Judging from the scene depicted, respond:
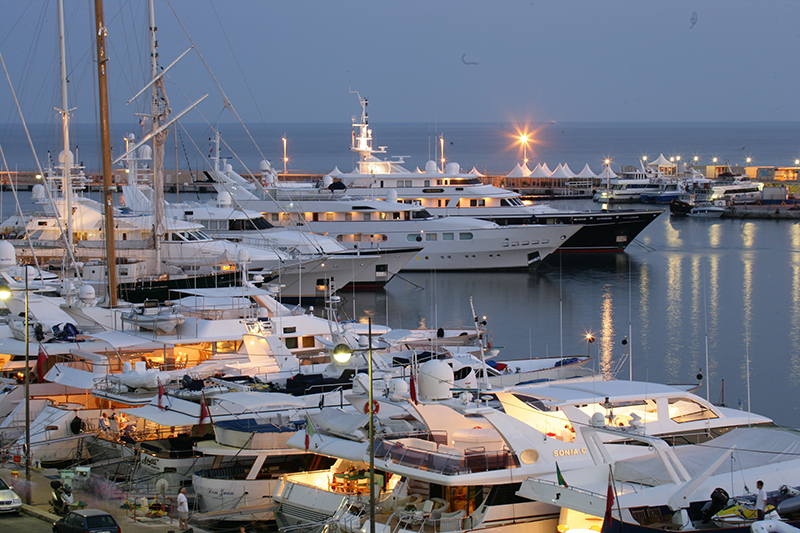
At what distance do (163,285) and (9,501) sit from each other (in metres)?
17.5

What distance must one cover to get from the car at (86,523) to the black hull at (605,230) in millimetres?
42212

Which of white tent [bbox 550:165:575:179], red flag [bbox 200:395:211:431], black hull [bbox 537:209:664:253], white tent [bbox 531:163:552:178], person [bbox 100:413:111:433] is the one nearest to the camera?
red flag [bbox 200:395:211:431]

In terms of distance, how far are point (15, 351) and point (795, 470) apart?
15.2m

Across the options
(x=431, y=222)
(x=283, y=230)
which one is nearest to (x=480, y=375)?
(x=283, y=230)

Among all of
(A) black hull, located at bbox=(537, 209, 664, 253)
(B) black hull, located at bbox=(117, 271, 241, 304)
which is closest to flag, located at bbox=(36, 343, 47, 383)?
(B) black hull, located at bbox=(117, 271, 241, 304)

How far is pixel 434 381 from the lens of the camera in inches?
518

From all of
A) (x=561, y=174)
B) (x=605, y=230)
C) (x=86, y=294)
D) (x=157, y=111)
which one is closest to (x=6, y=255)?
(x=86, y=294)

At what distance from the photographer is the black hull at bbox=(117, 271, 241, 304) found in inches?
1152

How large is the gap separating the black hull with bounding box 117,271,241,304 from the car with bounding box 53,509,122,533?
15.4 meters

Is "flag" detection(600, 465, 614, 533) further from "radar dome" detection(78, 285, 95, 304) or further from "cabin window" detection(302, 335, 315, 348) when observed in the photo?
"radar dome" detection(78, 285, 95, 304)

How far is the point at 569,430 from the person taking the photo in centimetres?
1429

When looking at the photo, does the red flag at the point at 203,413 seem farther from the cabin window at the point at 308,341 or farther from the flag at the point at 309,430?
the cabin window at the point at 308,341

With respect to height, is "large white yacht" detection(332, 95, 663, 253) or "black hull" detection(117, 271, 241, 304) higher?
"large white yacht" detection(332, 95, 663, 253)

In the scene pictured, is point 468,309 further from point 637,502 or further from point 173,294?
point 637,502
